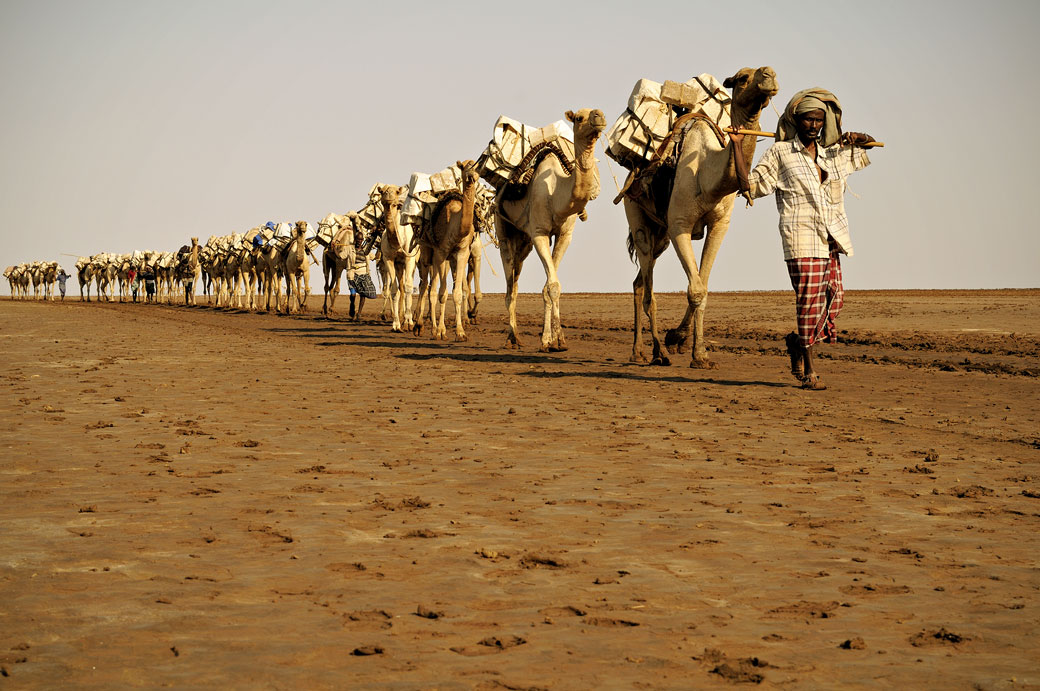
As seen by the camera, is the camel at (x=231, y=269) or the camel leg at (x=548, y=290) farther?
the camel at (x=231, y=269)

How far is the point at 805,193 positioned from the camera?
1212cm

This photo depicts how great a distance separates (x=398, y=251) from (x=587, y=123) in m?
10.7

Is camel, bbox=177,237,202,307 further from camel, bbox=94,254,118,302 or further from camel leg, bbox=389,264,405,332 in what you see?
camel leg, bbox=389,264,405,332

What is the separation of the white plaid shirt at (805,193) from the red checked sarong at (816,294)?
4.3 inches

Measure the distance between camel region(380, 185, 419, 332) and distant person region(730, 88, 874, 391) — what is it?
1348cm

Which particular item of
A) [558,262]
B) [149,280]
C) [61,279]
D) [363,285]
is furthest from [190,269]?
[558,262]

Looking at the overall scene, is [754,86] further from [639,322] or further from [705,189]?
[639,322]

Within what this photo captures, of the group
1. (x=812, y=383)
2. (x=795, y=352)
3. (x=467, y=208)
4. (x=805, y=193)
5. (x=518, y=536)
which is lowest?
(x=518, y=536)

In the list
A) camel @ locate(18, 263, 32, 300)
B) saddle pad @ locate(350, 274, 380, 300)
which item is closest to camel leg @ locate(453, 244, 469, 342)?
saddle pad @ locate(350, 274, 380, 300)

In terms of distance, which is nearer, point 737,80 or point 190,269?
point 737,80

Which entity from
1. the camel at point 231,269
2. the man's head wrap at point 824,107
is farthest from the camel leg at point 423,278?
the camel at point 231,269

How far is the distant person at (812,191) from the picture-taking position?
12109mm

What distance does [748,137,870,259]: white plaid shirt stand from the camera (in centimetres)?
1210

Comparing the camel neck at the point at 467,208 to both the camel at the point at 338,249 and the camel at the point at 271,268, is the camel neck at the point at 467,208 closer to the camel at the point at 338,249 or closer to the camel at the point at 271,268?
the camel at the point at 338,249
